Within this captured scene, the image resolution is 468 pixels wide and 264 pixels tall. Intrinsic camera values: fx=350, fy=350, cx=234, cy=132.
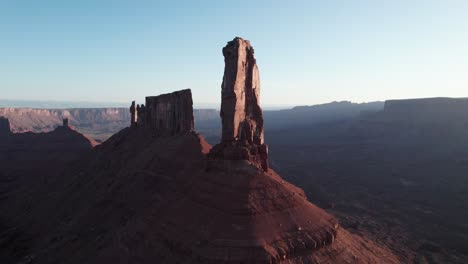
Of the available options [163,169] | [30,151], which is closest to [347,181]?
[163,169]

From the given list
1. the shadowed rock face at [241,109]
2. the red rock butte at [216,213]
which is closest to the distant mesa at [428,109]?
the red rock butte at [216,213]

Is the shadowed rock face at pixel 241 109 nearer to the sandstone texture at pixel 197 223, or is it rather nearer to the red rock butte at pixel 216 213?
the red rock butte at pixel 216 213

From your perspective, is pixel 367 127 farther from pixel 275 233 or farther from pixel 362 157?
pixel 275 233

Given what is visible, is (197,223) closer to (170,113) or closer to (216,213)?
(216,213)

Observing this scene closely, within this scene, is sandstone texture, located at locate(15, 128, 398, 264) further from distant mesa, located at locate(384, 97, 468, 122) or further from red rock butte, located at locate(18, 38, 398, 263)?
distant mesa, located at locate(384, 97, 468, 122)

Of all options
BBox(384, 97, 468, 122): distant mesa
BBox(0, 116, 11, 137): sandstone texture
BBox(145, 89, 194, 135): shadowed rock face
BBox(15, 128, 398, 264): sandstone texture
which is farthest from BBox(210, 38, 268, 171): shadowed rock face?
BBox(384, 97, 468, 122): distant mesa

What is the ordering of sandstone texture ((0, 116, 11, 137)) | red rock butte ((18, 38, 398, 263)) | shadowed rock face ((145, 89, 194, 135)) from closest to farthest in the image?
red rock butte ((18, 38, 398, 263)) → shadowed rock face ((145, 89, 194, 135)) → sandstone texture ((0, 116, 11, 137))

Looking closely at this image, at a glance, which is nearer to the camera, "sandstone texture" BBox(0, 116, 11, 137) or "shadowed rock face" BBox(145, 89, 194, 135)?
"shadowed rock face" BBox(145, 89, 194, 135)
